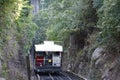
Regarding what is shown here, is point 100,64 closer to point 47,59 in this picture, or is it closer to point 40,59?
point 47,59

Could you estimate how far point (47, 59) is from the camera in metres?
24.5

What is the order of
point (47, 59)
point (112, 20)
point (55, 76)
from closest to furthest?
point (112, 20) → point (55, 76) → point (47, 59)

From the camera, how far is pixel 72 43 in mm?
31641

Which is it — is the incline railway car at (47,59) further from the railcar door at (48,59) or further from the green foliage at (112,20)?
the green foliage at (112,20)

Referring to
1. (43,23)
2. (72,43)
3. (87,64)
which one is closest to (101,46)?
(87,64)

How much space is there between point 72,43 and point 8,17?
18387 millimetres

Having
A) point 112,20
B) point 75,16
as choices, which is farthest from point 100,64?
point 75,16

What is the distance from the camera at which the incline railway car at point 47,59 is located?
952 inches

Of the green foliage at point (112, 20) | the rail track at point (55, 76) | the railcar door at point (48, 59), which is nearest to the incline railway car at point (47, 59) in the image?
the railcar door at point (48, 59)

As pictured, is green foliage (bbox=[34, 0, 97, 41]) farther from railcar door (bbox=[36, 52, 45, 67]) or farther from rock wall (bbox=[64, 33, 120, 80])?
railcar door (bbox=[36, 52, 45, 67])

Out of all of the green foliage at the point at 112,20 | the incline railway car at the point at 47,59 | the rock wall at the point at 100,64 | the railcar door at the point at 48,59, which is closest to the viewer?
the green foliage at the point at 112,20

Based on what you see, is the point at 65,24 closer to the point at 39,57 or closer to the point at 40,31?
the point at 39,57

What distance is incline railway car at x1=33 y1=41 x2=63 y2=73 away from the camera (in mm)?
24188

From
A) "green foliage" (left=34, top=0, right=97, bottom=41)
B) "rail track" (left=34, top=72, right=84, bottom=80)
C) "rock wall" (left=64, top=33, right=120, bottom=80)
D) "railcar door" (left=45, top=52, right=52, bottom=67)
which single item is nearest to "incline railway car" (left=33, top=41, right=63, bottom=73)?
"railcar door" (left=45, top=52, right=52, bottom=67)
